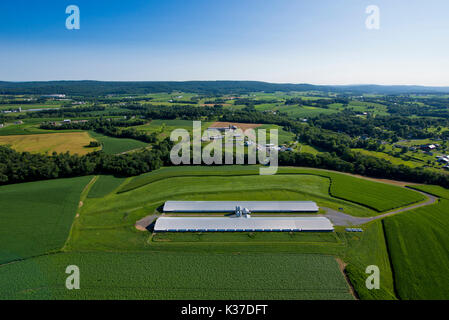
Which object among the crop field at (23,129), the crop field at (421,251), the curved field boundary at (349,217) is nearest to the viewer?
the crop field at (421,251)

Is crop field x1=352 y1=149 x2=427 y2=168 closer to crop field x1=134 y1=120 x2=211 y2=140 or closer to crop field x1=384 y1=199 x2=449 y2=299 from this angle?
crop field x1=384 y1=199 x2=449 y2=299

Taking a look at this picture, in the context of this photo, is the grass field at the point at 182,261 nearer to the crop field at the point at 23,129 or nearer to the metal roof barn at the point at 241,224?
the metal roof barn at the point at 241,224

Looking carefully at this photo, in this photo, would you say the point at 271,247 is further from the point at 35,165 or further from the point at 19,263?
the point at 35,165

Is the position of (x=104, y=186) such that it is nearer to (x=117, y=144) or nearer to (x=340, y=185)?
(x=117, y=144)

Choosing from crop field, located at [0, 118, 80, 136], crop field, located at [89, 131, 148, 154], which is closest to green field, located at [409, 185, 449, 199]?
crop field, located at [89, 131, 148, 154]

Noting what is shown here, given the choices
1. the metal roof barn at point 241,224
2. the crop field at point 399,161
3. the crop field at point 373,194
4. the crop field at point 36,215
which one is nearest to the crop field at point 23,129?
the crop field at point 36,215

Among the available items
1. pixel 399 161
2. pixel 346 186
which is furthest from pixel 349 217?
pixel 399 161

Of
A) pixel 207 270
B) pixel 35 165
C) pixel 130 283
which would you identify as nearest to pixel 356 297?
pixel 207 270

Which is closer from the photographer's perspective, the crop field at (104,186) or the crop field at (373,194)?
the crop field at (373,194)

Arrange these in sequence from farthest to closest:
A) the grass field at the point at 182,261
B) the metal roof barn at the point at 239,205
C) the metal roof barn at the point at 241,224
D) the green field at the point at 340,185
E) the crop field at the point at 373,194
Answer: the green field at the point at 340,185, the crop field at the point at 373,194, the metal roof barn at the point at 239,205, the metal roof barn at the point at 241,224, the grass field at the point at 182,261
